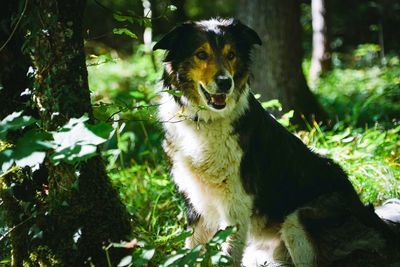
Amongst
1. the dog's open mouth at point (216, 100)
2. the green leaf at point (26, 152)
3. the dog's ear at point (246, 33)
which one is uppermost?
the dog's ear at point (246, 33)

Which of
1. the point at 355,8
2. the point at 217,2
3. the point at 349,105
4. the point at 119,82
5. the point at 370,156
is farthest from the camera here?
the point at 217,2

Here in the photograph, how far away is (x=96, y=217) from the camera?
9.59 feet

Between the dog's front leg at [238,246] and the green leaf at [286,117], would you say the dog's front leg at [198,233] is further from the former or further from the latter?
the green leaf at [286,117]

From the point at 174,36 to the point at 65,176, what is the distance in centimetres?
149

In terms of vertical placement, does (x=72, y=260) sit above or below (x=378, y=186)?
above

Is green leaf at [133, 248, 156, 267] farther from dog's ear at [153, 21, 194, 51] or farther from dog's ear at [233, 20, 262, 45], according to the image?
dog's ear at [233, 20, 262, 45]

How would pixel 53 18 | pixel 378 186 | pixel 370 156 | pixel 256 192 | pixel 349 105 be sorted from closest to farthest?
1. pixel 53 18
2. pixel 256 192
3. pixel 378 186
4. pixel 370 156
5. pixel 349 105

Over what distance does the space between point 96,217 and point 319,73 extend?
8.93 meters

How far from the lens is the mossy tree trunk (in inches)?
108

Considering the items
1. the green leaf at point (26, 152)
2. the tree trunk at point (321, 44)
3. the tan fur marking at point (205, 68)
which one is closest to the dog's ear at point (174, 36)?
the tan fur marking at point (205, 68)

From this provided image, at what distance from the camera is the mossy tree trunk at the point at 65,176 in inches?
108

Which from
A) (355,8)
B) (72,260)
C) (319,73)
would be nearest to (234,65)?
(72,260)

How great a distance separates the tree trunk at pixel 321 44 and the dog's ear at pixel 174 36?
24.7ft

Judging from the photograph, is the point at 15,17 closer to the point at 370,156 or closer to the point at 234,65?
the point at 234,65
